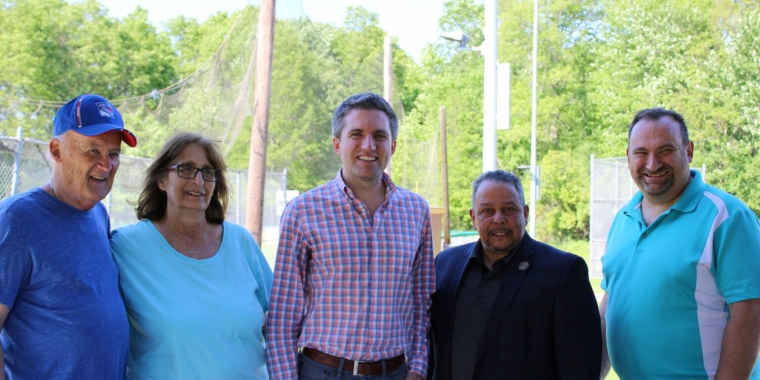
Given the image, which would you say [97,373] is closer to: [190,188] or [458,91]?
[190,188]

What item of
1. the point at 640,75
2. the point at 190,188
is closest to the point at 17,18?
the point at 640,75

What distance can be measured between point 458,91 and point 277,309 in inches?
1450

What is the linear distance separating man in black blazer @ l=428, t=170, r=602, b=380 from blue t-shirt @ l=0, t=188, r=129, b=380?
1.44 m

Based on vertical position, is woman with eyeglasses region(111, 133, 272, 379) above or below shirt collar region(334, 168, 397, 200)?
below

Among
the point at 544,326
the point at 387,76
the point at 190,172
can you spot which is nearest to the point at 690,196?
the point at 544,326

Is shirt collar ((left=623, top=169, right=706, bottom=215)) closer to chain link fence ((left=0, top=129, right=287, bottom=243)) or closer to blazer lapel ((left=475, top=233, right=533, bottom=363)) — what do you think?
blazer lapel ((left=475, top=233, right=533, bottom=363))

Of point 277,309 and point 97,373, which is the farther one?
point 277,309

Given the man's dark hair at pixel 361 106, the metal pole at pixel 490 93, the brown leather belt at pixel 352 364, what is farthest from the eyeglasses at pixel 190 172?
the metal pole at pixel 490 93

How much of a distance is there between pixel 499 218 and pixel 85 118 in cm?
180

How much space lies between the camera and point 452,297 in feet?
10.2

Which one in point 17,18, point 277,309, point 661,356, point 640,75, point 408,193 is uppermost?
point 17,18

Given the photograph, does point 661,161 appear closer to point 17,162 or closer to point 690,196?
point 690,196

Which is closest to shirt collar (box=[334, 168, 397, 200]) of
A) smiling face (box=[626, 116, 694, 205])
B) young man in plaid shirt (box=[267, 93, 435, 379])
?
young man in plaid shirt (box=[267, 93, 435, 379])

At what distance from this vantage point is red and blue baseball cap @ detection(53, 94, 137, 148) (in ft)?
8.75
